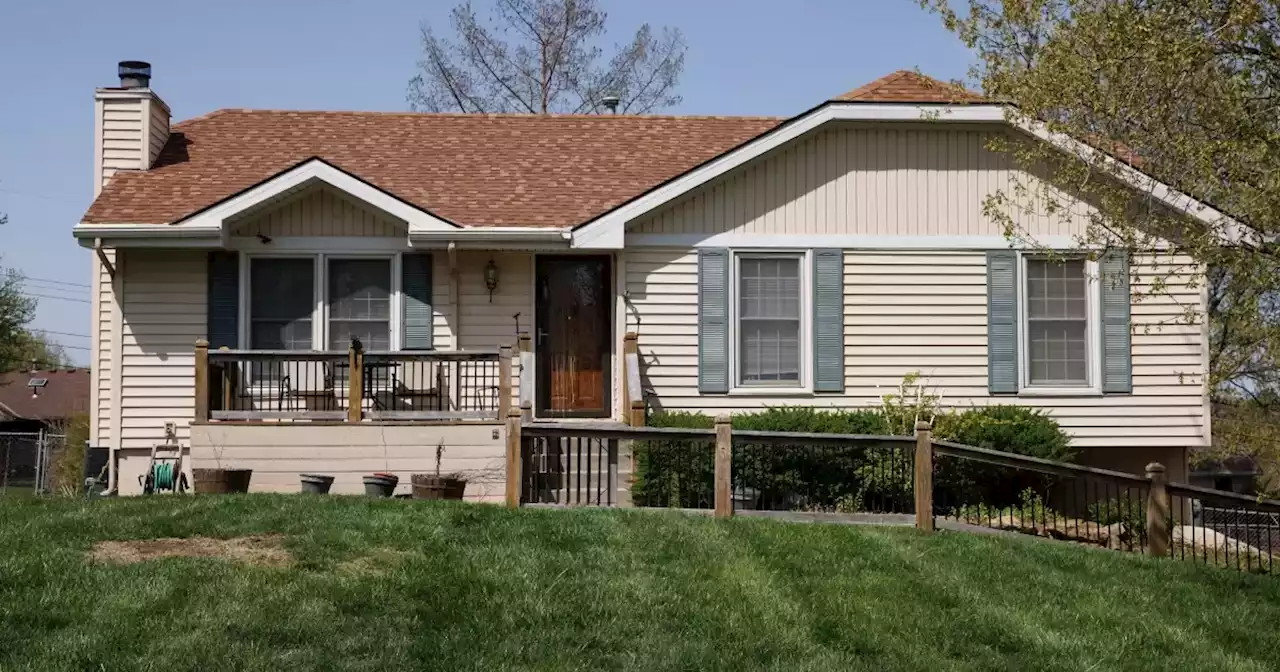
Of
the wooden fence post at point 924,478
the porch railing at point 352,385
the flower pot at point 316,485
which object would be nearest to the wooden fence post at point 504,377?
the porch railing at point 352,385

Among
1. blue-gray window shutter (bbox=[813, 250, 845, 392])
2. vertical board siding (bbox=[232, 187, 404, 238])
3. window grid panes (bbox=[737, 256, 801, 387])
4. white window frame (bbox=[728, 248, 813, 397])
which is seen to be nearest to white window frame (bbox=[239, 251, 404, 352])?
vertical board siding (bbox=[232, 187, 404, 238])

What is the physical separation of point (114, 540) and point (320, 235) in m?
6.18

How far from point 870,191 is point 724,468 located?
17.6 ft

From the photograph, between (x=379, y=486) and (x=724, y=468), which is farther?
(x=379, y=486)

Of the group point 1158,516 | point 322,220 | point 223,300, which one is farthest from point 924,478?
point 223,300

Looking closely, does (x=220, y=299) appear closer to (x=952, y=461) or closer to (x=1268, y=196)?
(x=952, y=461)

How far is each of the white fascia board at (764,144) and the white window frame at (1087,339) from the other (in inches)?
69.6

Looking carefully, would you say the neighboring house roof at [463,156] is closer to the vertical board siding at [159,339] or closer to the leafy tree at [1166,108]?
the vertical board siding at [159,339]

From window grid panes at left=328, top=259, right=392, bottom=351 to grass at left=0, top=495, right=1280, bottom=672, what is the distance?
4600 mm

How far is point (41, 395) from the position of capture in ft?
187

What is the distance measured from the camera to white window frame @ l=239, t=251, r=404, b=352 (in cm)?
1512

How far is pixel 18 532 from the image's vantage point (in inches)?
379

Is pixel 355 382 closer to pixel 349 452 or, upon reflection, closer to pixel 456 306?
pixel 349 452

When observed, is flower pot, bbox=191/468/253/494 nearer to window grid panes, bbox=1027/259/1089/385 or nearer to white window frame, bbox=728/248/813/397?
white window frame, bbox=728/248/813/397
